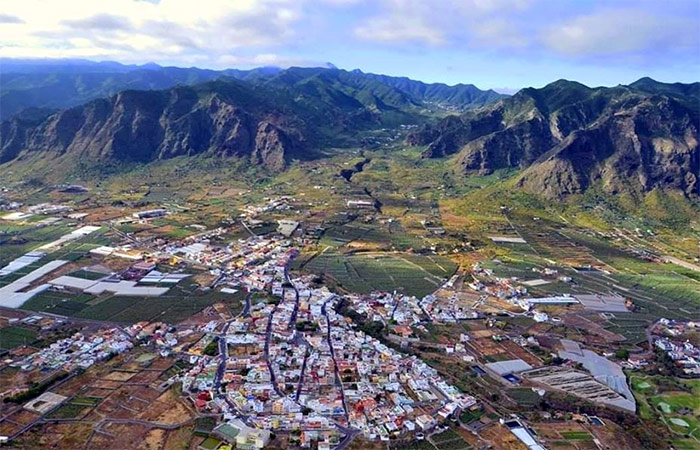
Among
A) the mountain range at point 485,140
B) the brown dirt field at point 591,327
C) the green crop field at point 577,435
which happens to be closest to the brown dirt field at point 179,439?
the green crop field at point 577,435

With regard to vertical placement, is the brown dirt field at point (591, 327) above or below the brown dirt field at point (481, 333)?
above

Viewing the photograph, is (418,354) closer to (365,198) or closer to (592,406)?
(592,406)

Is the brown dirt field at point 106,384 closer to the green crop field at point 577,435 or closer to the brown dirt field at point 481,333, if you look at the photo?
the brown dirt field at point 481,333

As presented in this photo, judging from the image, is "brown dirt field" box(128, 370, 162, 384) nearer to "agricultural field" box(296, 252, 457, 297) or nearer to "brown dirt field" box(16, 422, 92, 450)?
"brown dirt field" box(16, 422, 92, 450)

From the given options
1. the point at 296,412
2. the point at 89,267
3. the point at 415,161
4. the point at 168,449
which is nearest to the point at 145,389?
the point at 168,449

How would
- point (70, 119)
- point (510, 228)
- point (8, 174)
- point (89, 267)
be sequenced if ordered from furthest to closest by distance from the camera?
point (70, 119), point (8, 174), point (510, 228), point (89, 267)

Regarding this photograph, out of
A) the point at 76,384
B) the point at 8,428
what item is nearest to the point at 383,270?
the point at 76,384

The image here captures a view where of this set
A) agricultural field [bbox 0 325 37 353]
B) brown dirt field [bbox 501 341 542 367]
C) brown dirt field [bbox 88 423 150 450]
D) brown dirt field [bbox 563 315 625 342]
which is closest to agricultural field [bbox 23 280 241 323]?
agricultural field [bbox 0 325 37 353]

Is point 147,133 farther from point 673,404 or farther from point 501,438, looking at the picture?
point 673,404

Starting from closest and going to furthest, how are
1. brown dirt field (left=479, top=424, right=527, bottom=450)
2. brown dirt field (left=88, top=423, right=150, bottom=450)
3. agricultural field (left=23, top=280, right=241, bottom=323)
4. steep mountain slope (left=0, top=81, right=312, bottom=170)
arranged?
1. brown dirt field (left=88, top=423, right=150, bottom=450)
2. brown dirt field (left=479, top=424, right=527, bottom=450)
3. agricultural field (left=23, top=280, right=241, bottom=323)
4. steep mountain slope (left=0, top=81, right=312, bottom=170)
